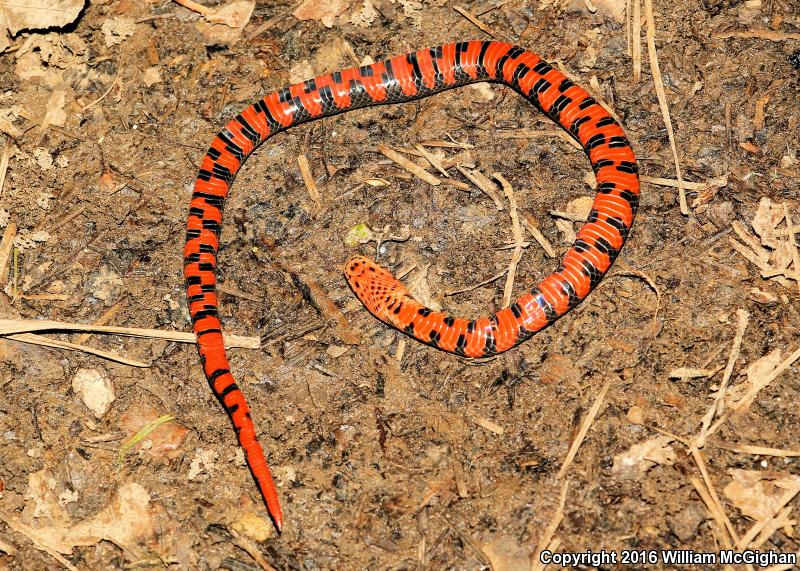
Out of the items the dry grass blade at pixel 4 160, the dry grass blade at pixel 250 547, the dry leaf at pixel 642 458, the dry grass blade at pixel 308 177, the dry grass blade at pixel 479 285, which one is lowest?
the dry grass blade at pixel 250 547

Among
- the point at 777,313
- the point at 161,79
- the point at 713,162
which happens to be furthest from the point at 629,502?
the point at 161,79

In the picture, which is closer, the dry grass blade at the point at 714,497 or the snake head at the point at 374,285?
the dry grass blade at the point at 714,497

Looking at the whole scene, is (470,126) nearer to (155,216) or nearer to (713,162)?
(713,162)

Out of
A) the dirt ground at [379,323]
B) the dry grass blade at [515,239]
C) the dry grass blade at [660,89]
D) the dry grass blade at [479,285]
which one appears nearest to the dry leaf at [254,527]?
the dirt ground at [379,323]

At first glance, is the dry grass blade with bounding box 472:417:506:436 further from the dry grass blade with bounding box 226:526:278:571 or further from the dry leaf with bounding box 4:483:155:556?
the dry leaf with bounding box 4:483:155:556

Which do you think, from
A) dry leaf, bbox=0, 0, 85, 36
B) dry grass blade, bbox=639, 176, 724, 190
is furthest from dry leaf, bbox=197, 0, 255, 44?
dry grass blade, bbox=639, 176, 724, 190

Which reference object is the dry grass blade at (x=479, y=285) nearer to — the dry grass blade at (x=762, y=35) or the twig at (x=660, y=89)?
the twig at (x=660, y=89)
